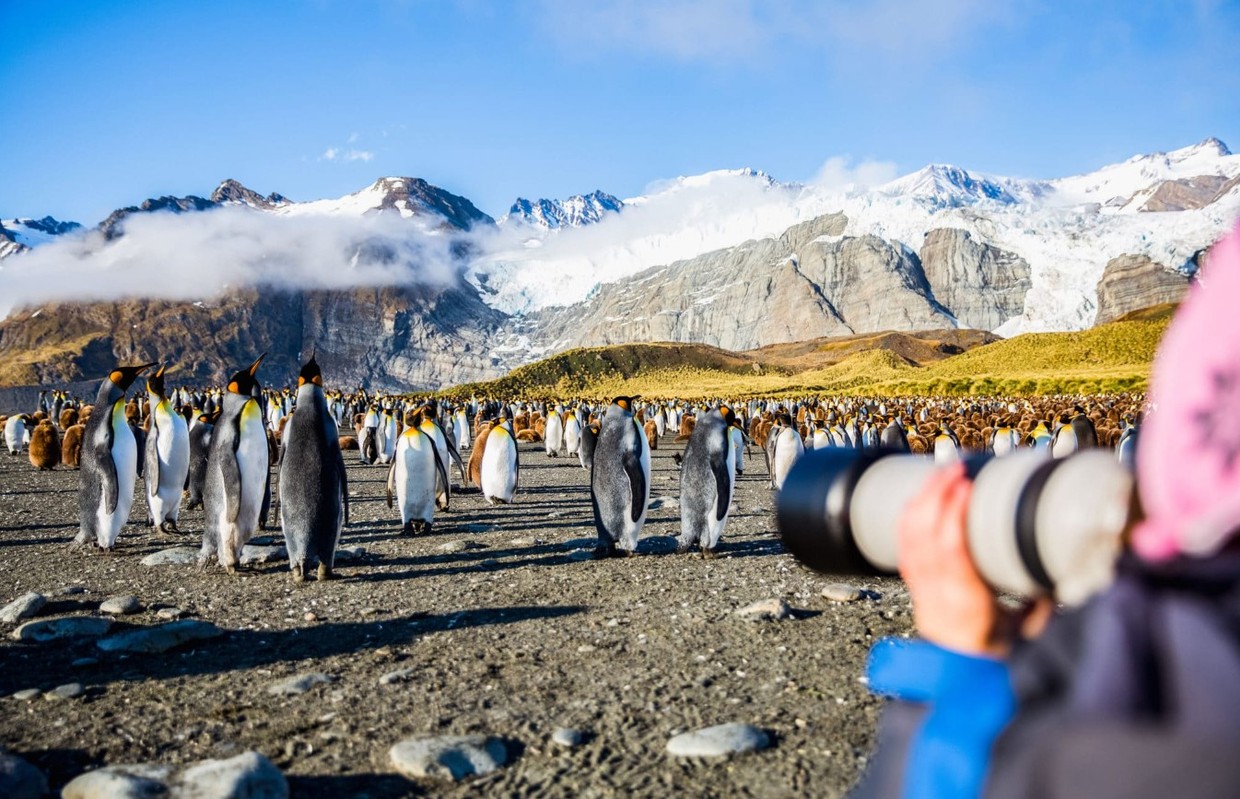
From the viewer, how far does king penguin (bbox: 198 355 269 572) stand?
6.80 meters

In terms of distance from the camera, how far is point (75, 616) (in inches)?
207

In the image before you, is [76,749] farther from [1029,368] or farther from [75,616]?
[1029,368]

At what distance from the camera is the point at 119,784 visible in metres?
2.72

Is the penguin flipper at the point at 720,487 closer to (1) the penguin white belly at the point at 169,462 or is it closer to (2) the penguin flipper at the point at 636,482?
(2) the penguin flipper at the point at 636,482

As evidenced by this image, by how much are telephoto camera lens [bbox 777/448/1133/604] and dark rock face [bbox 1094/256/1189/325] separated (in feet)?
299

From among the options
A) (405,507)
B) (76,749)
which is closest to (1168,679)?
(76,749)

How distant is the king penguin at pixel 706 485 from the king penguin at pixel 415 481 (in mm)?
2803

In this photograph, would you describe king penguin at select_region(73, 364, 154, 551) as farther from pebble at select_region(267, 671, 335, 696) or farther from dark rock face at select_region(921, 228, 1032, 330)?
dark rock face at select_region(921, 228, 1032, 330)

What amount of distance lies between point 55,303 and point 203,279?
2246 cm

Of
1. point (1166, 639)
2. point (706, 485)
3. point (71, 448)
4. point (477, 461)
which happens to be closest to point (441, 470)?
point (706, 485)

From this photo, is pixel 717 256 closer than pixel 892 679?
No

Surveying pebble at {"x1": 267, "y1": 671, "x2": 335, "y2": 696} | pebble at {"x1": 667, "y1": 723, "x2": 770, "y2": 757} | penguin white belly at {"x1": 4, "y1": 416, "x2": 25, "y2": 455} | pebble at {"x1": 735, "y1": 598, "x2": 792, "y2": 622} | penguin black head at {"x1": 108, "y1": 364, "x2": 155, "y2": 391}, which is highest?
penguin black head at {"x1": 108, "y1": 364, "x2": 155, "y2": 391}

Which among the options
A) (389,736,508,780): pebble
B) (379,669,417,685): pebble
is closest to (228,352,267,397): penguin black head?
(379,669,417,685): pebble

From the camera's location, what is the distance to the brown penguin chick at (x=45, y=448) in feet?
52.0
